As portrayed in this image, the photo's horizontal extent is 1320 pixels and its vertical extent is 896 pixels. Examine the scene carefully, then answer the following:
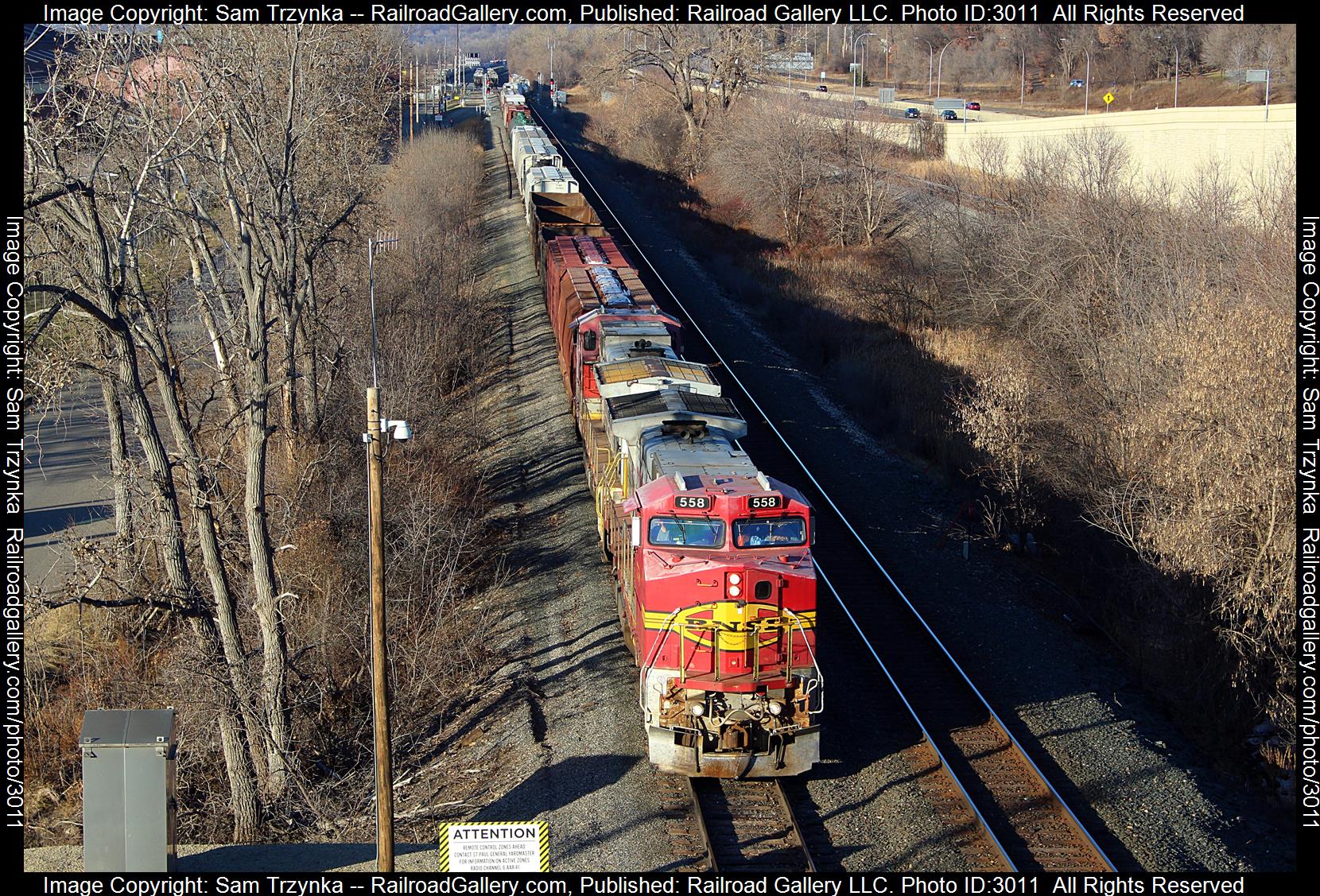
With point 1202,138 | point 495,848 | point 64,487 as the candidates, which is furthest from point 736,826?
point 1202,138

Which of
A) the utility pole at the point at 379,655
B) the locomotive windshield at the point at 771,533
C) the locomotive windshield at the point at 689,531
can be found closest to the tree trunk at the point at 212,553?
the utility pole at the point at 379,655

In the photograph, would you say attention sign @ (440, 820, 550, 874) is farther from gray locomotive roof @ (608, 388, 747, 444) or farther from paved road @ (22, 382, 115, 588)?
paved road @ (22, 382, 115, 588)

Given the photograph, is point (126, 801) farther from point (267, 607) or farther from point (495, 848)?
point (267, 607)

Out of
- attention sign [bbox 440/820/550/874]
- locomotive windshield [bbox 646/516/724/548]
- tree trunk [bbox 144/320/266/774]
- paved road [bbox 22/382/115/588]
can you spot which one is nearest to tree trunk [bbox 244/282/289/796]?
tree trunk [bbox 144/320/266/774]

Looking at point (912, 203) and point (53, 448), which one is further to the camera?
point (912, 203)

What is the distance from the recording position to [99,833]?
1260 cm

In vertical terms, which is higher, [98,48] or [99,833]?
[98,48]

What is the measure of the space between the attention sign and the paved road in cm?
1814

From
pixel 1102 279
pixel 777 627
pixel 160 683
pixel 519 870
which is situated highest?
pixel 1102 279

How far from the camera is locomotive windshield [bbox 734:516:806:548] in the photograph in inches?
565

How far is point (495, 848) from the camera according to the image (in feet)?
37.2
